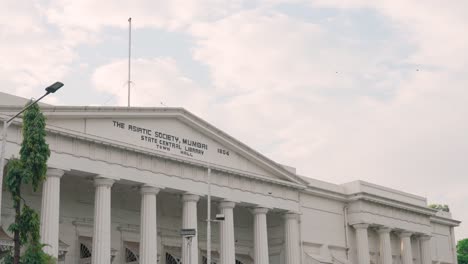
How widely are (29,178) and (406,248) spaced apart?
41.4 meters

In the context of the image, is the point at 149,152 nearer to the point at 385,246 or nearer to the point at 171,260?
the point at 171,260

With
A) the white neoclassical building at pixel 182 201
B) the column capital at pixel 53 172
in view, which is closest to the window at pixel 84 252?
the white neoclassical building at pixel 182 201

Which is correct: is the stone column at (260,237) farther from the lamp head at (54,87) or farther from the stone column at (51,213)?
the lamp head at (54,87)

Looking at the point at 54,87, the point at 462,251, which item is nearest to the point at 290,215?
the point at 54,87

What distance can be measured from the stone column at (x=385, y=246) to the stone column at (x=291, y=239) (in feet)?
33.2

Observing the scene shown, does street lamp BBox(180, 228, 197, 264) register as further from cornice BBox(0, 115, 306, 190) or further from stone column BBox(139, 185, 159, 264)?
cornice BBox(0, 115, 306, 190)

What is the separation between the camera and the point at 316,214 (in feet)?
181

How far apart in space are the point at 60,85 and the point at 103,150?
16864 mm

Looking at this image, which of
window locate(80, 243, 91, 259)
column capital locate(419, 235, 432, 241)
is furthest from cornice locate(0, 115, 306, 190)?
column capital locate(419, 235, 432, 241)

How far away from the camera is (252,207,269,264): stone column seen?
4862 cm

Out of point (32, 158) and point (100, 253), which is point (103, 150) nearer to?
point (100, 253)

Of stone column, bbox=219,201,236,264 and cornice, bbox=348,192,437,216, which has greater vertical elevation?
cornice, bbox=348,192,437,216

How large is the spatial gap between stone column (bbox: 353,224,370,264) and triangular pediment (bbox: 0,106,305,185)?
8064mm

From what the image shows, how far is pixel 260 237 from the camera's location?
48.9 m
